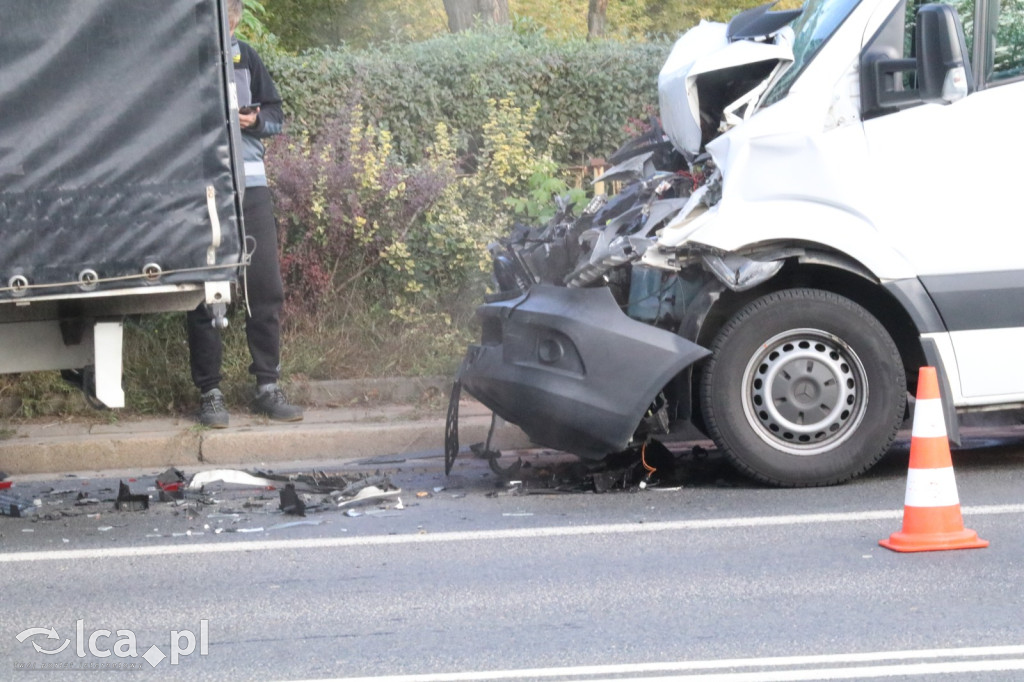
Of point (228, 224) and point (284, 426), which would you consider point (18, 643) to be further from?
point (284, 426)

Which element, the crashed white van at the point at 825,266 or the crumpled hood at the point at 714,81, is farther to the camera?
the crumpled hood at the point at 714,81

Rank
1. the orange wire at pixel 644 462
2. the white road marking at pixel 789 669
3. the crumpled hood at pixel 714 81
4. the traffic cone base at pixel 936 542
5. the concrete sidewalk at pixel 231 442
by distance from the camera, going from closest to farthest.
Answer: the white road marking at pixel 789 669
the traffic cone base at pixel 936 542
the crumpled hood at pixel 714 81
the orange wire at pixel 644 462
the concrete sidewalk at pixel 231 442

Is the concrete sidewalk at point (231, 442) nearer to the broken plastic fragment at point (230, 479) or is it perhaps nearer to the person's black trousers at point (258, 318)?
the person's black trousers at point (258, 318)

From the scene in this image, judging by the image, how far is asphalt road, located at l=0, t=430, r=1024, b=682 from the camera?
406 centimetres

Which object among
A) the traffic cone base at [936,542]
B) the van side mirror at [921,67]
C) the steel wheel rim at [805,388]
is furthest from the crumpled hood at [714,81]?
the traffic cone base at [936,542]

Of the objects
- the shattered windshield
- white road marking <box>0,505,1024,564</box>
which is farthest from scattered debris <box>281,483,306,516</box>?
the shattered windshield

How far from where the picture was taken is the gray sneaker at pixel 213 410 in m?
8.07

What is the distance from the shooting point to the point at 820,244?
615 centimetres

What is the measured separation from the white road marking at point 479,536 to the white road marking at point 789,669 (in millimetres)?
1698

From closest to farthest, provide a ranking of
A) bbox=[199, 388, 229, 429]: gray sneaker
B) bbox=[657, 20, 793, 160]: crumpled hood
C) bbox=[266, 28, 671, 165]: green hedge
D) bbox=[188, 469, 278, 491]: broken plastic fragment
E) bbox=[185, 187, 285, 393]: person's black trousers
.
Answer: bbox=[657, 20, 793, 160]: crumpled hood → bbox=[188, 469, 278, 491]: broken plastic fragment → bbox=[199, 388, 229, 429]: gray sneaker → bbox=[185, 187, 285, 393]: person's black trousers → bbox=[266, 28, 671, 165]: green hedge

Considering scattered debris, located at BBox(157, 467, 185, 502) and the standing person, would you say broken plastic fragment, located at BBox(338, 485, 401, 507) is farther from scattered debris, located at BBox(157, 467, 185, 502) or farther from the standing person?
the standing person

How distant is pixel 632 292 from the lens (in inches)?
251

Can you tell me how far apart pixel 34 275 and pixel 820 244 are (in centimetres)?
338

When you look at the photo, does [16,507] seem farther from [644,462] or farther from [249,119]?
[644,462]
